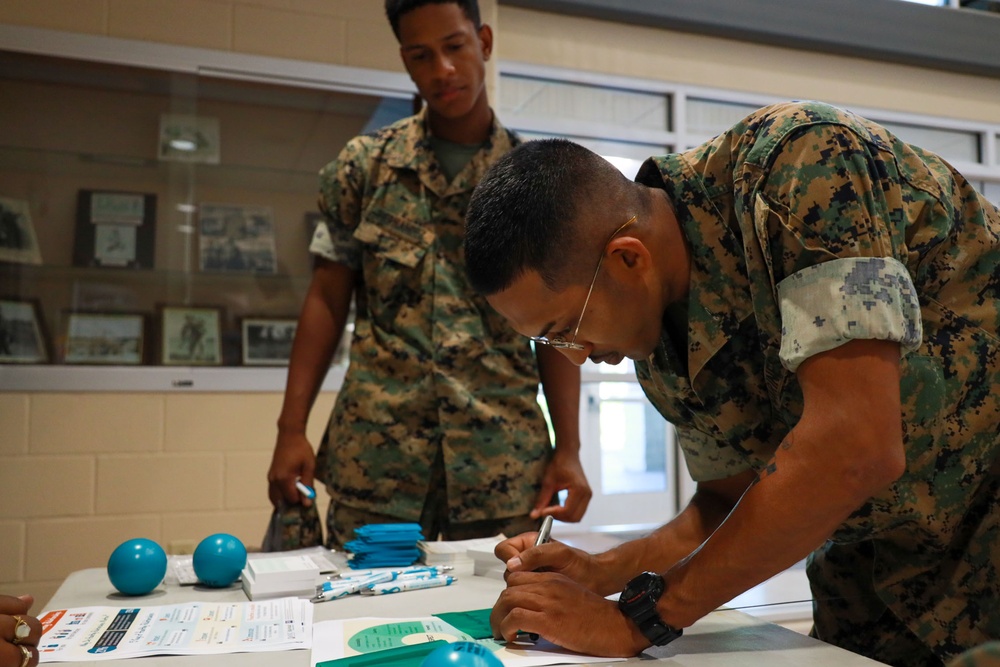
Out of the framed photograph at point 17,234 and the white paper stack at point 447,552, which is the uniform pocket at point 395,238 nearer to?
the white paper stack at point 447,552

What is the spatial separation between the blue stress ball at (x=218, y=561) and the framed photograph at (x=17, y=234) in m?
1.98

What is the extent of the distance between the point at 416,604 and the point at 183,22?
8.07 ft

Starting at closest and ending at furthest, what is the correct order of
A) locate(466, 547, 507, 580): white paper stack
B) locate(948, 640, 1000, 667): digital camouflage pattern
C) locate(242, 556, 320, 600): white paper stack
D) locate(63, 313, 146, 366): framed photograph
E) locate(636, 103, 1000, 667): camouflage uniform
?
locate(948, 640, 1000, 667): digital camouflage pattern → locate(636, 103, 1000, 667): camouflage uniform → locate(242, 556, 320, 600): white paper stack → locate(466, 547, 507, 580): white paper stack → locate(63, 313, 146, 366): framed photograph

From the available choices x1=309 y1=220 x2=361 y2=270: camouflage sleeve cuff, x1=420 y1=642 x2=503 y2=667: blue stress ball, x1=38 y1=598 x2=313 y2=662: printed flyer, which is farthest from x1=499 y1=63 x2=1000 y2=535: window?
x1=420 y1=642 x2=503 y2=667: blue stress ball

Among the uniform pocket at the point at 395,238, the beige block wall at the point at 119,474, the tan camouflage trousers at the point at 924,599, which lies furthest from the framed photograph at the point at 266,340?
the tan camouflage trousers at the point at 924,599

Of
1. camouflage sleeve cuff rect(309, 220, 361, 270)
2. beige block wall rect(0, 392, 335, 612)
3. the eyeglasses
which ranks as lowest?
beige block wall rect(0, 392, 335, 612)

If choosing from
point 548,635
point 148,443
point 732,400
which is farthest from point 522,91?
point 548,635

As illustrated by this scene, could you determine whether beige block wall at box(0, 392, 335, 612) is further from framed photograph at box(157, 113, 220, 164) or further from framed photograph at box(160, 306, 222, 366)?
framed photograph at box(157, 113, 220, 164)

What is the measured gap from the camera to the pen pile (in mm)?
1286

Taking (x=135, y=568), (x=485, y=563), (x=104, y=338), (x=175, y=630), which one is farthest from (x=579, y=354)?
(x=104, y=338)

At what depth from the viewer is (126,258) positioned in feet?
9.84

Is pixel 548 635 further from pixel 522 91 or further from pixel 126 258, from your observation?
pixel 522 91

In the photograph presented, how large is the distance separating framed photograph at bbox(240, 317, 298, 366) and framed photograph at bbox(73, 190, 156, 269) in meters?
0.41

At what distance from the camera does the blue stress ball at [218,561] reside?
1353mm
